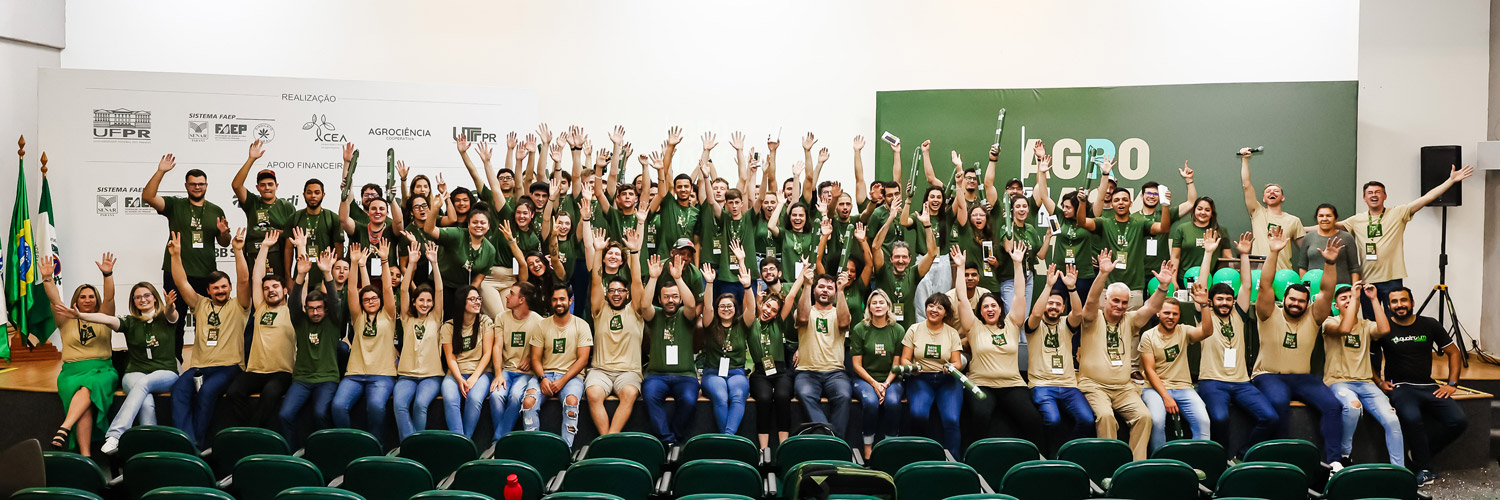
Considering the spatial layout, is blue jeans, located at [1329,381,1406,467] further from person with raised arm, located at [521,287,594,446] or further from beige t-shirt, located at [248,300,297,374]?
beige t-shirt, located at [248,300,297,374]

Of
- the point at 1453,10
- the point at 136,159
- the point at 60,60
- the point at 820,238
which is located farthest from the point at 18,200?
the point at 1453,10

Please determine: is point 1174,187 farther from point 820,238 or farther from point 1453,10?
point 820,238

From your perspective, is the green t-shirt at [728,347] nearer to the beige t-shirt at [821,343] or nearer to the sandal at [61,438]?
the beige t-shirt at [821,343]

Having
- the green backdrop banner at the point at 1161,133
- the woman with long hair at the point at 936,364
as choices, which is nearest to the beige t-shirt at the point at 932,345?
the woman with long hair at the point at 936,364

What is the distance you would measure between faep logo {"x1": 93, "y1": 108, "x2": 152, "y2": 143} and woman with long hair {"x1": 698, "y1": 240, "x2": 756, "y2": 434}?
17.8ft

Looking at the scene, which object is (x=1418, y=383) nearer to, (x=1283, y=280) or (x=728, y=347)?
(x=1283, y=280)

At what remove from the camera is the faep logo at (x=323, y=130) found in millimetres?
9398

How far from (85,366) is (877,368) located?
540 cm

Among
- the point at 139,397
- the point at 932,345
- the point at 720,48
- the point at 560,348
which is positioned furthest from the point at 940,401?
the point at 139,397

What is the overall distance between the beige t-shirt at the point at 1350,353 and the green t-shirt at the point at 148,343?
810 centimetres

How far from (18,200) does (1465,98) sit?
13.2 m

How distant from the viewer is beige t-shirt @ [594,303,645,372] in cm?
723

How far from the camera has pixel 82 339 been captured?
7.06m

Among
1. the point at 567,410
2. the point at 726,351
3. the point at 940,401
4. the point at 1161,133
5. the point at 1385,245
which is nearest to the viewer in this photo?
the point at 567,410
